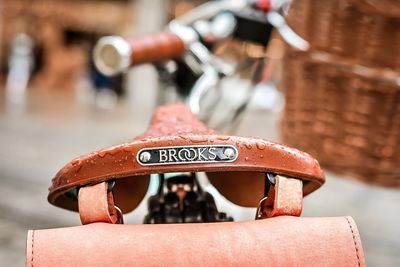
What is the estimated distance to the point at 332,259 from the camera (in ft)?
2.48

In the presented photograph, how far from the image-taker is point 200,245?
74 cm

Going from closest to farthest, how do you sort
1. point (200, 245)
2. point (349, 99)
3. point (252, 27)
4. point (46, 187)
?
point (200, 245) → point (349, 99) → point (252, 27) → point (46, 187)

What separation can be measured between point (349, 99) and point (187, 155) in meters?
0.62

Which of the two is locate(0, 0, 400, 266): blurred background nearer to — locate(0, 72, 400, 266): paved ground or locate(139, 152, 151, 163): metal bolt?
locate(0, 72, 400, 266): paved ground

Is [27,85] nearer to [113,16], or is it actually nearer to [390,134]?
[113,16]

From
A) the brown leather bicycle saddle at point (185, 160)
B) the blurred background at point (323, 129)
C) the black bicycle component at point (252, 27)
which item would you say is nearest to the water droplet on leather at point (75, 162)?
the brown leather bicycle saddle at point (185, 160)

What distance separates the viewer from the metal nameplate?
0.77 meters

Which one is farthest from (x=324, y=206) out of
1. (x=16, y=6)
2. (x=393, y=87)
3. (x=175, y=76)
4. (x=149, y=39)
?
(x=16, y=6)

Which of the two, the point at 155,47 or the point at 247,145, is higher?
the point at 155,47

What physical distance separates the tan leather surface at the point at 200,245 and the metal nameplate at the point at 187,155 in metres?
0.07

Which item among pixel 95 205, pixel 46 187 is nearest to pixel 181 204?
pixel 95 205

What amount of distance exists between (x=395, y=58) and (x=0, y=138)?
3946 mm

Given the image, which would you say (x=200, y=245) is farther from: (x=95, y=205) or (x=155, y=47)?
(x=155, y=47)

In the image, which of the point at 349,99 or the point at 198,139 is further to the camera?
the point at 349,99
